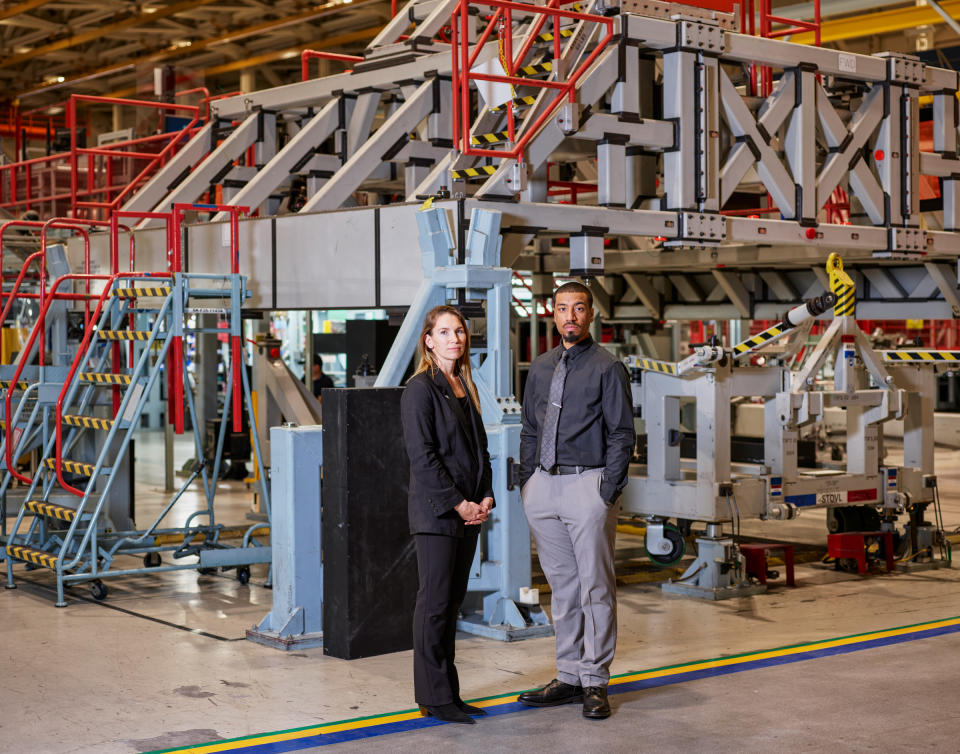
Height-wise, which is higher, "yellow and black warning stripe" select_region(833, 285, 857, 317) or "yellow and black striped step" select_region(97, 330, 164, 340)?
"yellow and black warning stripe" select_region(833, 285, 857, 317)

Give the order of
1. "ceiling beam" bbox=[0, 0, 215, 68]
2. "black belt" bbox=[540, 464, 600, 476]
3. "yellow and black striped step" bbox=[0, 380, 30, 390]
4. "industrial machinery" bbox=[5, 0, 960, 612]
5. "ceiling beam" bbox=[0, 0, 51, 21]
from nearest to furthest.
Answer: "black belt" bbox=[540, 464, 600, 476], "industrial machinery" bbox=[5, 0, 960, 612], "yellow and black striped step" bbox=[0, 380, 30, 390], "ceiling beam" bbox=[0, 0, 51, 21], "ceiling beam" bbox=[0, 0, 215, 68]

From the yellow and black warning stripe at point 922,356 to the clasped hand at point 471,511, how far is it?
569 centimetres

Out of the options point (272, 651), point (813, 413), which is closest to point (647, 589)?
point (813, 413)

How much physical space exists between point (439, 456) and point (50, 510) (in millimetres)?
4694

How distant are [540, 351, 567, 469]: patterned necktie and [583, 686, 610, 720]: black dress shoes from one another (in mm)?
1016

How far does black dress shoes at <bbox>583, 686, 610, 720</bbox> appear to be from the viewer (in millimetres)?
5754

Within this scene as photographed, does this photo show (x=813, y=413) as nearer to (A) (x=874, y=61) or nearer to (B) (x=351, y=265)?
(A) (x=874, y=61)

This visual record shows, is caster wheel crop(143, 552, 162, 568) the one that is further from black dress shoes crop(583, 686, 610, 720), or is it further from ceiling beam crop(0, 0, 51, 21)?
ceiling beam crop(0, 0, 51, 21)

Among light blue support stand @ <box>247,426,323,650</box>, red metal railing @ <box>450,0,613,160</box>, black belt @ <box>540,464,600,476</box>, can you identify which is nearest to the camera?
black belt @ <box>540,464,600,476</box>

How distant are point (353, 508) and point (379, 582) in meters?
0.44

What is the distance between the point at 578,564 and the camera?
5.86 m

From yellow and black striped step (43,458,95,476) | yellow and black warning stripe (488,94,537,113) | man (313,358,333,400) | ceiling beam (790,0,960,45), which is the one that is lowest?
yellow and black striped step (43,458,95,476)

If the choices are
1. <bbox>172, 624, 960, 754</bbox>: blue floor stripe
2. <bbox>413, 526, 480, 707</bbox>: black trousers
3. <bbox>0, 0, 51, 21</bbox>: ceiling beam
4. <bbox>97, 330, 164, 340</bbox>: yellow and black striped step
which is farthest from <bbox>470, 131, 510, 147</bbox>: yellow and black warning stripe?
<bbox>0, 0, 51, 21</bbox>: ceiling beam

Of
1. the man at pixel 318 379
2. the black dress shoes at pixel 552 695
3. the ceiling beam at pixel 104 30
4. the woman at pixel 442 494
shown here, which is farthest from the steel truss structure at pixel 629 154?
the ceiling beam at pixel 104 30
